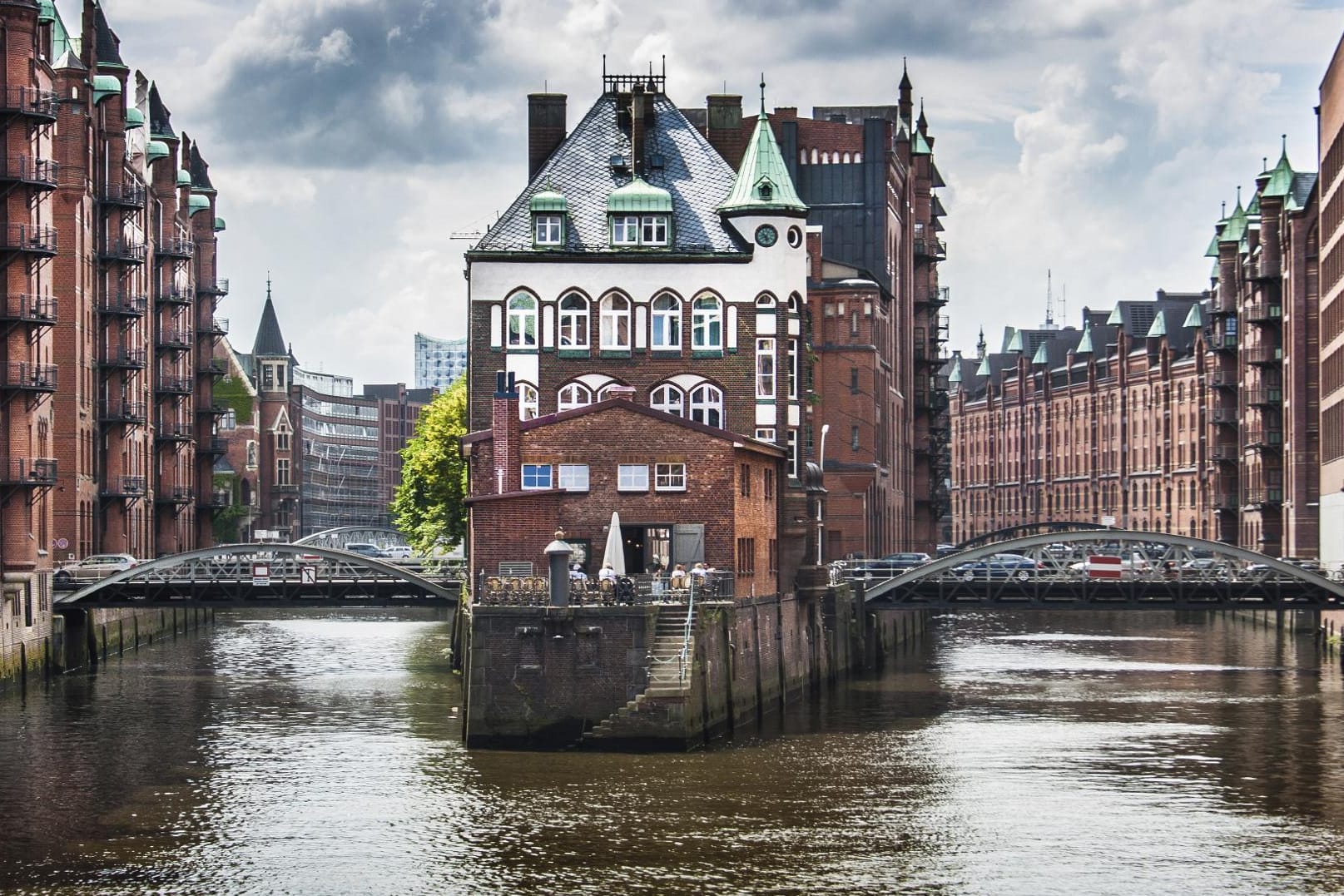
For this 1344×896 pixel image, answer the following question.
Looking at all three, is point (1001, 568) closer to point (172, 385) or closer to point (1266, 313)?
point (1266, 313)

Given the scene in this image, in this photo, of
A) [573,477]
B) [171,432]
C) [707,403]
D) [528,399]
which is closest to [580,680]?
[573,477]

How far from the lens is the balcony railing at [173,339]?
4931 inches

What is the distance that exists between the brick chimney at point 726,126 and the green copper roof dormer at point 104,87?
31.0m

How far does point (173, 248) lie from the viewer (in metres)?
127

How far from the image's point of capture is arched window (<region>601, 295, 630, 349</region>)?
82812 millimetres

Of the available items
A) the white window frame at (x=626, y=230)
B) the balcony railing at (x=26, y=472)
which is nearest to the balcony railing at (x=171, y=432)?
the balcony railing at (x=26, y=472)

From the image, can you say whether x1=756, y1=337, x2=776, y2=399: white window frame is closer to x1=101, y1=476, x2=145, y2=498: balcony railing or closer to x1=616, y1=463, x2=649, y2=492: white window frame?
x1=616, y1=463, x2=649, y2=492: white window frame

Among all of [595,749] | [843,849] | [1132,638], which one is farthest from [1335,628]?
[843,849]

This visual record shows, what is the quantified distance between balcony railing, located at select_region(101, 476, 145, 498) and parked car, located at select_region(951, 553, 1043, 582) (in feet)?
121

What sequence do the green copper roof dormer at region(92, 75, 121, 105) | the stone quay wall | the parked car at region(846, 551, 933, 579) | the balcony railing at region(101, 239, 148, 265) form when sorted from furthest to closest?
the balcony railing at region(101, 239, 148, 265) < the green copper roof dormer at region(92, 75, 121, 105) < the parked car at region(846, 551, 933, 579) < the stone quay wall

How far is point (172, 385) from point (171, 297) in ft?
15.3

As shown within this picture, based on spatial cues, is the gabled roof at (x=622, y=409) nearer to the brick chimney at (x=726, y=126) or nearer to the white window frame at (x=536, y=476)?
the white window frame at (x=536, y=476)

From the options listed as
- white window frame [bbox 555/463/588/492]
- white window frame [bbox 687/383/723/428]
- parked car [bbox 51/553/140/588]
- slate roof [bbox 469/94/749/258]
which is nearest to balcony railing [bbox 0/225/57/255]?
parked car [bbox 51/553/140/588]

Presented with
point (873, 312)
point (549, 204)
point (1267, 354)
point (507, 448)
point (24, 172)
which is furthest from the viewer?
point (1267, 354)
